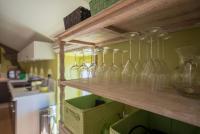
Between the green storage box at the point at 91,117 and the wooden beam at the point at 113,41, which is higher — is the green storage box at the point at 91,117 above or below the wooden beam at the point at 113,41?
below

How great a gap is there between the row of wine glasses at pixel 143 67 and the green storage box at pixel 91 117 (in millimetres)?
193

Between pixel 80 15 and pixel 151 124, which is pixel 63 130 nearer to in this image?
pixel 151 124

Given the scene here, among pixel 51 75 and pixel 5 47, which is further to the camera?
pixel 5 47

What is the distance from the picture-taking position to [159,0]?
1.39 ft

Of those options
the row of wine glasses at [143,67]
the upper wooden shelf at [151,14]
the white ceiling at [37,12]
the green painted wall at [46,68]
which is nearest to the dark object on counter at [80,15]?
the upper wooden shelf at [151,14]

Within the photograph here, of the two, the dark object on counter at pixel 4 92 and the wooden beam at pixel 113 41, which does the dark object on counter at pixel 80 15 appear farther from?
the dark object on counter at pixel 4 92

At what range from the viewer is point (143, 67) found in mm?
829

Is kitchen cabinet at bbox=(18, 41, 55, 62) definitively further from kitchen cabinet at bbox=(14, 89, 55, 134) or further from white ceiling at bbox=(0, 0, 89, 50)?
kitchen cabinet at bbox=(14, 89, 55, 134)

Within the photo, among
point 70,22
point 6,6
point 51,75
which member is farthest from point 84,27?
point 51,75

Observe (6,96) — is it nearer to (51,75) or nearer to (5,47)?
(5,47)

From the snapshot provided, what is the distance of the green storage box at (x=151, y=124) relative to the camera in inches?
26.0

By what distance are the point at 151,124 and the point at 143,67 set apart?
1.21 ft

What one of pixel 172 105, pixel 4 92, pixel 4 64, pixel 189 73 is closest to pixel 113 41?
pixel 189 73

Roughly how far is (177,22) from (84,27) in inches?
19.1
